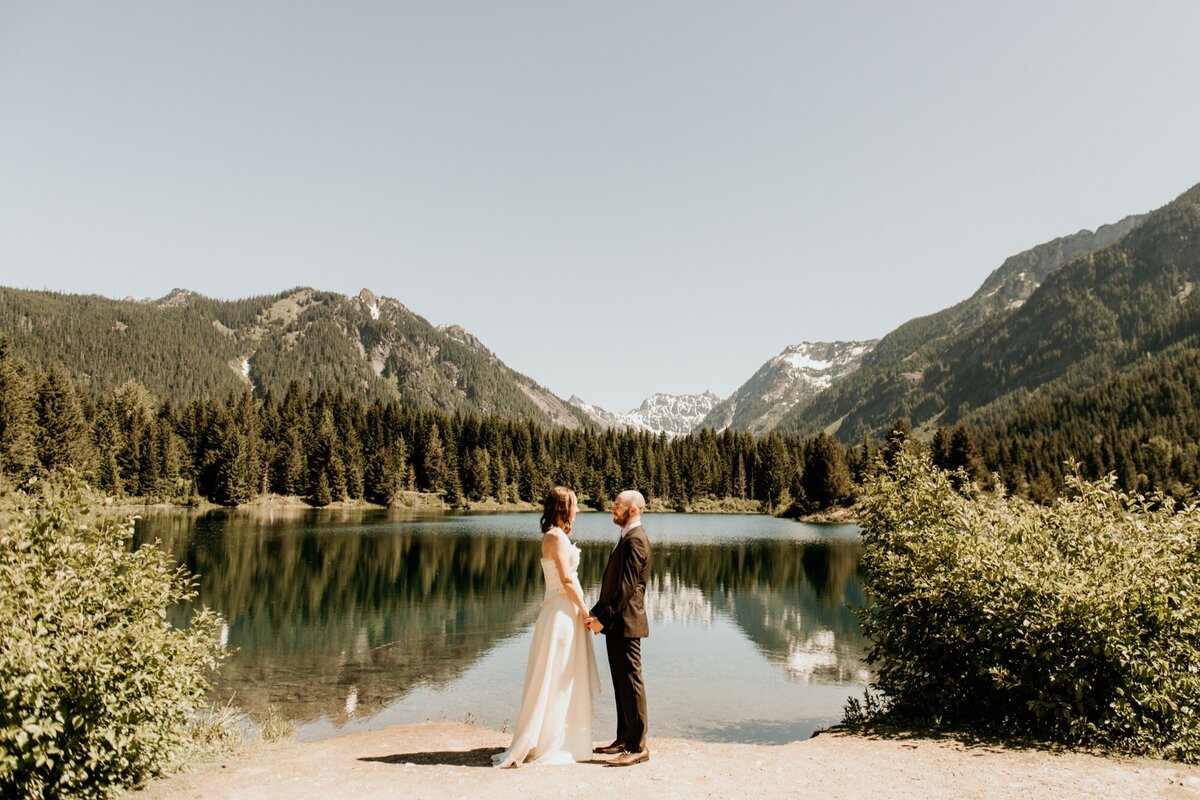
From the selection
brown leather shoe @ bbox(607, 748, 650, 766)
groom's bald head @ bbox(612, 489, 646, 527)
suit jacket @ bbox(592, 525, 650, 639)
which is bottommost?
brown leather shoe @ bbox(607, 748, 650, 766)

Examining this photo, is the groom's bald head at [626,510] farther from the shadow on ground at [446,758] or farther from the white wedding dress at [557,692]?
the shadow on ground at [446,758]

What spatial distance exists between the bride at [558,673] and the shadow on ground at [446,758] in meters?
0.56

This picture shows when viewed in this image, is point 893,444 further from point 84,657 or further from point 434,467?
point 434,467

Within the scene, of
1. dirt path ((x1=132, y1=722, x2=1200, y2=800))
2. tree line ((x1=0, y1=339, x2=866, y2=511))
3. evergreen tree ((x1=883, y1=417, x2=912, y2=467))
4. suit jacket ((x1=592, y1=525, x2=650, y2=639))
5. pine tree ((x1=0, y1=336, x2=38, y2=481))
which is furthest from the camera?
tree line ((x1=0, y1=339, x2=866, y2=511))

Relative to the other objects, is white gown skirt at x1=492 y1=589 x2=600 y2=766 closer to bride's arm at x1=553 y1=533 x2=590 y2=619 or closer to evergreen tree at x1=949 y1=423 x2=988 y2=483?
bride's arm at x1=553 y1=533 x2=590 y2=619

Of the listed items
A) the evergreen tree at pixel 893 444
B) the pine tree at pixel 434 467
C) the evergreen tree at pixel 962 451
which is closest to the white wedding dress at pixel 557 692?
the evergreen tree at pixel 893 444

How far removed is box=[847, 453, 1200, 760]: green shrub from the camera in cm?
1082

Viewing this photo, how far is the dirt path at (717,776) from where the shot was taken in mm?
9109

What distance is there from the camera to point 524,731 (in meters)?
10.3

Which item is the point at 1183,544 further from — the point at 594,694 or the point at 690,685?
the point at 690,685

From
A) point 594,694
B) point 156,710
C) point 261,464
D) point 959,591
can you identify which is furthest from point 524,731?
point 261,464

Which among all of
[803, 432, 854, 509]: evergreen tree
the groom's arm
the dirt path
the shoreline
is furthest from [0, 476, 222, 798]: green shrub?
[803, 432, 854, 509]: evergreen tree

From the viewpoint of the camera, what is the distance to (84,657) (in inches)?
319

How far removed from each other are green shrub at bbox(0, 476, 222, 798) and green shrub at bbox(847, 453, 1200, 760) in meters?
12.7
